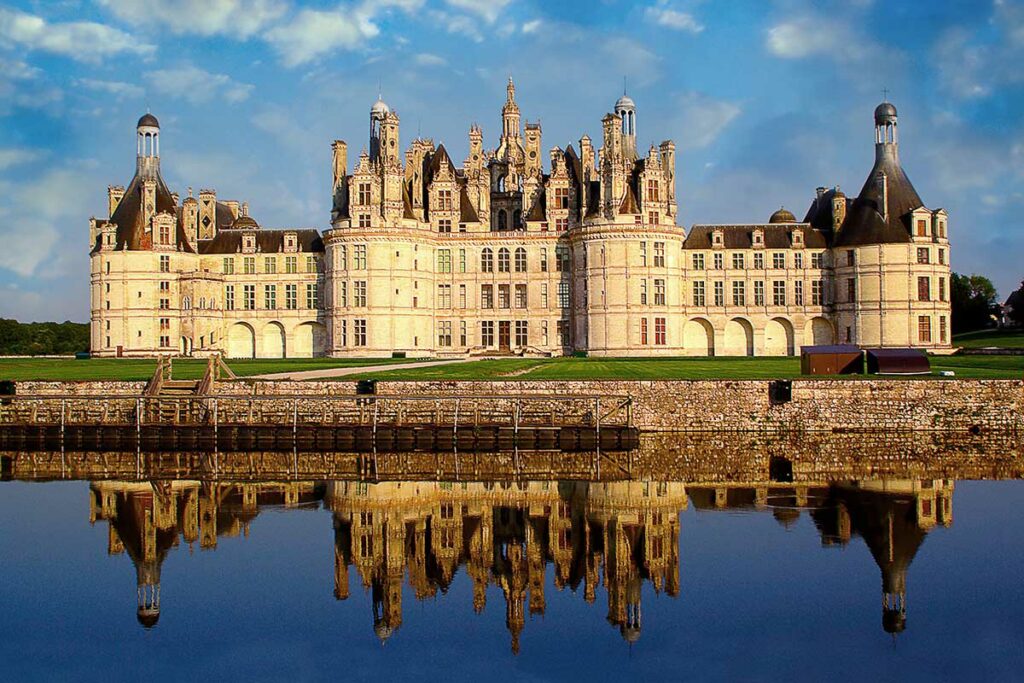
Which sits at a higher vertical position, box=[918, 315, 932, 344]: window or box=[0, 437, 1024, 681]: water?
box=[918, 315, 932, 344]: window

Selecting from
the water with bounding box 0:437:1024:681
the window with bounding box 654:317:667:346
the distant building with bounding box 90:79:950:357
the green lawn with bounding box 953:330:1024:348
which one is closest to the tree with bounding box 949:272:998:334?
the green lawn with bounding box 953:330:1024:348

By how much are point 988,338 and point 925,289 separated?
2146cm

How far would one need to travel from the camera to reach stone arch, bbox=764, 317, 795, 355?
71.7m

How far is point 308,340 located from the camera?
7488cm

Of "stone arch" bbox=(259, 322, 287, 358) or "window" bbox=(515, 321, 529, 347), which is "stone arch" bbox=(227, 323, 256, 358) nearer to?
"stone arch" bbox=(259, 322, 287, 358)

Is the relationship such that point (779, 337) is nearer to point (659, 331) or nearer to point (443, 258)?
point (659, 331)

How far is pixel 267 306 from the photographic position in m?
74.4

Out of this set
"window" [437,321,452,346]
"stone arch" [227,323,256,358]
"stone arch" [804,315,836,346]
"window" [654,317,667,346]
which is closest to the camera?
"window" [654,317,667,346]

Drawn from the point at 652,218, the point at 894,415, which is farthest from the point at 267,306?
the point at 894,415

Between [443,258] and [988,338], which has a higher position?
[443,258]

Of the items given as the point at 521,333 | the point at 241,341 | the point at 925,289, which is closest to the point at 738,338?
the point at 925,289

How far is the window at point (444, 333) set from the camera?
72.7 metres

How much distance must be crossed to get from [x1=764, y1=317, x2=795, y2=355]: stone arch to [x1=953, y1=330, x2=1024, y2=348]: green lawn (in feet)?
44.0

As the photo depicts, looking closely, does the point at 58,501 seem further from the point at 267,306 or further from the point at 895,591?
the point at 267,306
